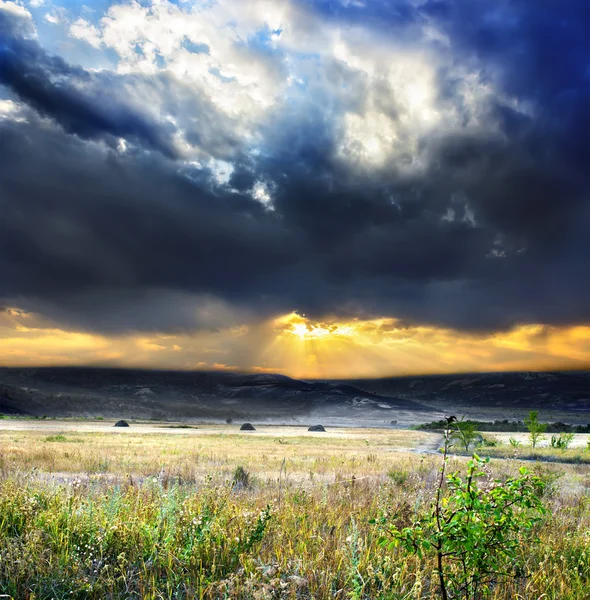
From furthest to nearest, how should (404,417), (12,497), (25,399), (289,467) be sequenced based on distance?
1. (404,417)
2. (25,399)
3. (289,467)
4. (12,497)

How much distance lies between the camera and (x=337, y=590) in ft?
14.8

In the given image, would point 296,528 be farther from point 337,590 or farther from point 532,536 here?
point 532,536

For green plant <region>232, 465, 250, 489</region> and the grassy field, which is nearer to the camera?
the grassy field

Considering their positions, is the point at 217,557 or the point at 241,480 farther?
the point at 241,480

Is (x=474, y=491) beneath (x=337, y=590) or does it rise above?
above

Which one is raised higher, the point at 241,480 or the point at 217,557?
the point at 217,557

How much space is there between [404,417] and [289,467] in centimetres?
13874

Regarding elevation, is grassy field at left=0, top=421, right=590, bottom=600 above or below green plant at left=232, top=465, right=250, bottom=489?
above

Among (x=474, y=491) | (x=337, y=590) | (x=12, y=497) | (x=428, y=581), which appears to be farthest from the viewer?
(x=12, y=497)

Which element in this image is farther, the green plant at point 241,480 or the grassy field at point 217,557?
the green plant at point 241,480


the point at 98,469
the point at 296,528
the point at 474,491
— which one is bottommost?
the point at 98,469

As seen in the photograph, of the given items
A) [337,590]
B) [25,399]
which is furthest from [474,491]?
[25,399]

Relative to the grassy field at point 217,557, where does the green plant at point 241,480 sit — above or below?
below

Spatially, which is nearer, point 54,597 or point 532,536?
point 54,597
